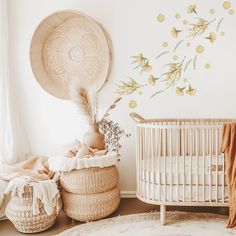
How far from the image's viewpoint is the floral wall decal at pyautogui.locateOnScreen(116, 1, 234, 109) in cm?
353

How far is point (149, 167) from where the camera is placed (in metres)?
2.96

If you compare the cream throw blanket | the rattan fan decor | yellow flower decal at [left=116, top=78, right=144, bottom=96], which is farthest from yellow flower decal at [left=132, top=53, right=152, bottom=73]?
the cream throw blanket

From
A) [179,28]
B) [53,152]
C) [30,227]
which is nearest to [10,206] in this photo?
[30,227]

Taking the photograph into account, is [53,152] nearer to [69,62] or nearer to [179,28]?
[69,62]

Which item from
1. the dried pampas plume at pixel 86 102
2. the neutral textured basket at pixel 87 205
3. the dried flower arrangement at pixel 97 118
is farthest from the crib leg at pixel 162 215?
the dried pampas plume at pixel 86 102

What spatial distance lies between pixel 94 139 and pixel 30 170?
622 millimetres

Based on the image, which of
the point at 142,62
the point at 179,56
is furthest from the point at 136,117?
the point at 179,56

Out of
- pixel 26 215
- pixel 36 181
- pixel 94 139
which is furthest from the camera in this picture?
pixel 94 139

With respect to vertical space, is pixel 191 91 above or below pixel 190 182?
above

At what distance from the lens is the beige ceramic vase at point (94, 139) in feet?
10.7

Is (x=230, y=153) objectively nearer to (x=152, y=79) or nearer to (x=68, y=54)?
(x=152, y=79)

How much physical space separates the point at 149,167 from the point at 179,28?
138cm

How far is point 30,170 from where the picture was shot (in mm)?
3357

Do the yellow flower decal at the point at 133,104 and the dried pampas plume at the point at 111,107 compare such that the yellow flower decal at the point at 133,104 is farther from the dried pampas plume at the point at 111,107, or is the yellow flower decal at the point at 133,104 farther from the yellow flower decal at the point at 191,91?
the yellow flower decal at the point at 191,91
